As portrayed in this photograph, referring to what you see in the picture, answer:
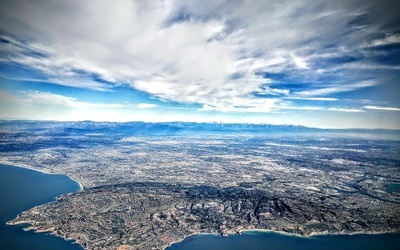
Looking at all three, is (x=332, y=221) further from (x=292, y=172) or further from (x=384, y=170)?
(x=384, y=170)

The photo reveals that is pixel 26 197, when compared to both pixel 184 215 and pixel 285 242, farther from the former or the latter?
pixel 285 242

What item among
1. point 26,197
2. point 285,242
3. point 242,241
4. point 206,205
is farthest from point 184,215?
point 26,197

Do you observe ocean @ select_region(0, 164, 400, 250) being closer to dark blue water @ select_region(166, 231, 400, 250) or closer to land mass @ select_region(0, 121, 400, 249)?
dark blue water @ select_region(166, 231, 400, 250)

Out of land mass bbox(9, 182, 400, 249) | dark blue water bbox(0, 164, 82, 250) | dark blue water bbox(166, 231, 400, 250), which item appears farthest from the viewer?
land mass bbox(9, 182, 400, 249)

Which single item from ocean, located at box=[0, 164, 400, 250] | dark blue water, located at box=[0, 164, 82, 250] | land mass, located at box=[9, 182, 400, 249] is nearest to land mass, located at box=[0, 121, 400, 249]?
land mass, located at box=[9, 182, 400, 249]

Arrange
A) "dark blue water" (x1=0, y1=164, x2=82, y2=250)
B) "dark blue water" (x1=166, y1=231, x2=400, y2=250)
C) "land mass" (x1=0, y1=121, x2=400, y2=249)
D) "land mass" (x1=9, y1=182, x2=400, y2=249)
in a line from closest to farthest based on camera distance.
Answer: "dark blue water" (x1=0, y1=164, x2=82, y2=250), "dark blue water" (x1=166, y1=231, x2=400, y2=250), "land mass" (x1=9, y1=182, x2=400, y2=249), "land mass" (x1=0, y1=121, x2=400, y2=249)

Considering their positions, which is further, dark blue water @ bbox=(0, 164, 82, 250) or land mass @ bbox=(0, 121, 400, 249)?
land mass @ bbox=(0, 121, 400, 249)
